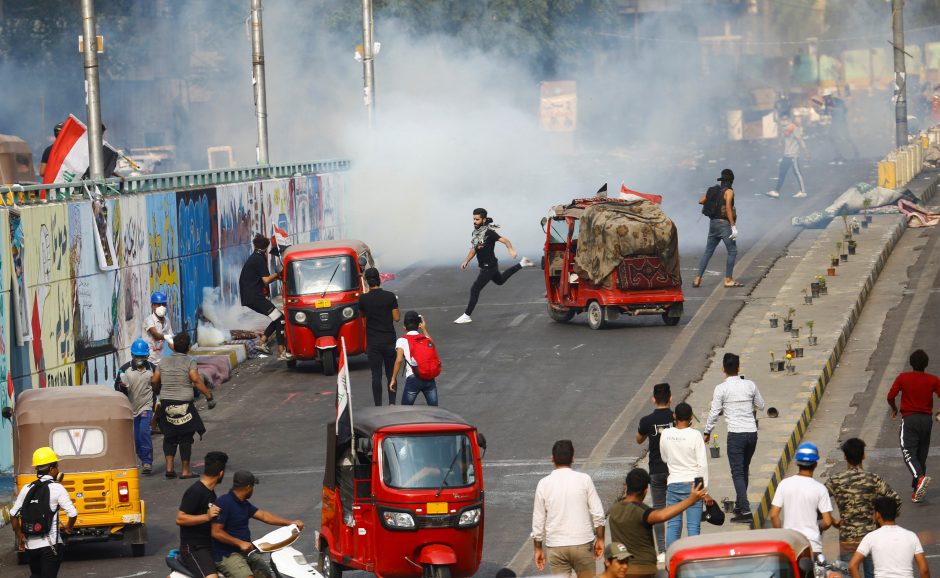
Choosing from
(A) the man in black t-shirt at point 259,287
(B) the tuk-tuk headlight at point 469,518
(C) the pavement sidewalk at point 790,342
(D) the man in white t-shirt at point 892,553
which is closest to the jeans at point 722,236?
(C) the pavement sidewalk at point 790,342

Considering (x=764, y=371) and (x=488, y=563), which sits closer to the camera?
(x=488, y=563)

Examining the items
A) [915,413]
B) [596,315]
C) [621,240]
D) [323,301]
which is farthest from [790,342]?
[323,301]

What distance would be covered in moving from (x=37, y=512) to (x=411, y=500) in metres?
2.90

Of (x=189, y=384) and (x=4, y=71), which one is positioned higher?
(x=4, y=71)

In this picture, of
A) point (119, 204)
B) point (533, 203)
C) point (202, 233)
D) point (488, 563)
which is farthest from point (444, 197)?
point (488, 563)

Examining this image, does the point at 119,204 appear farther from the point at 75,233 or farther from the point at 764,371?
the point at 764,371

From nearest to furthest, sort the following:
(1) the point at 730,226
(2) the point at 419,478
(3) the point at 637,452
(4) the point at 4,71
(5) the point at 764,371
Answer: (2) the point at 419,478, (3) the point at 637,452, (5) the point at 764,371, (1) the point at 730,226, (4) the point at 4,71

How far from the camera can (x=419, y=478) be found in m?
12.0

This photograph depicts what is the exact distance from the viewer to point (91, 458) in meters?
14.3

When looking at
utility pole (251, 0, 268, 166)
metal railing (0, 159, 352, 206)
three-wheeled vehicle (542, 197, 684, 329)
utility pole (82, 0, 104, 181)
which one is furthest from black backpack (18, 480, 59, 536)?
utility pole (251, 0, 268, 166)

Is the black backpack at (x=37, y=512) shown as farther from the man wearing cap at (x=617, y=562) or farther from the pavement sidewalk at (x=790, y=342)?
the pavement sidewalk at (x=790, y=342)

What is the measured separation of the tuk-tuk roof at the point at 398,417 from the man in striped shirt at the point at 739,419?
238 cm

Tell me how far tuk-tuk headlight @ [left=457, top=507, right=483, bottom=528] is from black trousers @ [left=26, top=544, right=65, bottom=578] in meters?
3.11

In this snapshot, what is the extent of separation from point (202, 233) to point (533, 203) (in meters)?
18.5
